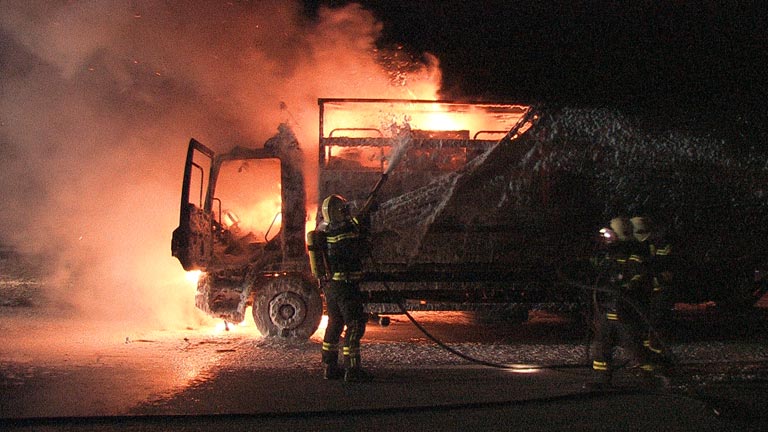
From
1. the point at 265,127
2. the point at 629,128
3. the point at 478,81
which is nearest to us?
the point at 629,128

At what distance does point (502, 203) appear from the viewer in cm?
752

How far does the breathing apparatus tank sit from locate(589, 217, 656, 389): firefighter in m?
2.34

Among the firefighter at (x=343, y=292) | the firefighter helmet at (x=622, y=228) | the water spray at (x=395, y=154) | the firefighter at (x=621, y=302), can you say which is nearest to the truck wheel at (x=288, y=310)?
the water spray at (x=395, y=154)

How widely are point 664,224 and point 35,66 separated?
10.7 meters

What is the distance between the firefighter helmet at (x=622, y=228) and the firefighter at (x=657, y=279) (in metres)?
0.16

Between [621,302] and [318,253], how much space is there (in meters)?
2.61

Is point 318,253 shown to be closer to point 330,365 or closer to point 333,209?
point 333,209

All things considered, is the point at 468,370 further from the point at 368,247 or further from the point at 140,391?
the point at 140,391

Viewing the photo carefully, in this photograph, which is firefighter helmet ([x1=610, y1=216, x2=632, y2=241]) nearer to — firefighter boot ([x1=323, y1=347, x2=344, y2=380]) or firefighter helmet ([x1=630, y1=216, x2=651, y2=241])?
firefighter helmet ([x1=630, y1=216, x2=651, y2=241])

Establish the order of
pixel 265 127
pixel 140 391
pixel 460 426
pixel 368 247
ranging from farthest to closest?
pixel 265 127
pixel 368 247
pixel 140 391
pixel 460 426

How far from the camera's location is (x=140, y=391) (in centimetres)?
530

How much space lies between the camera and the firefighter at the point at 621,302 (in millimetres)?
5465

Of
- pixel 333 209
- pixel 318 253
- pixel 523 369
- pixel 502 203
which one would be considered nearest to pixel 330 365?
pixel 318 253

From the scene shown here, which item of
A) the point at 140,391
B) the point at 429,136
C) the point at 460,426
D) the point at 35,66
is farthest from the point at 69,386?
the point at 35,66
